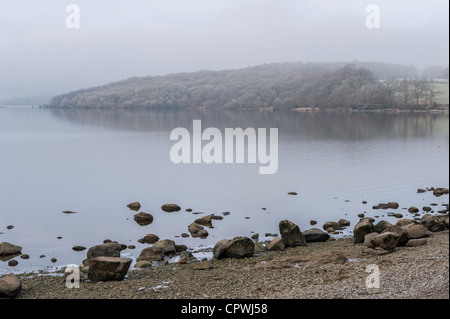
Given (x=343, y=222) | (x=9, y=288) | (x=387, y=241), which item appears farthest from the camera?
(x=343, y=222)

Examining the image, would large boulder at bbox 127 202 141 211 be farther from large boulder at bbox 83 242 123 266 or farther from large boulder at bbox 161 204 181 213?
large boulder at bbox 83 242 123 266

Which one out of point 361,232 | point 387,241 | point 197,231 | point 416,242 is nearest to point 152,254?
point 197,231

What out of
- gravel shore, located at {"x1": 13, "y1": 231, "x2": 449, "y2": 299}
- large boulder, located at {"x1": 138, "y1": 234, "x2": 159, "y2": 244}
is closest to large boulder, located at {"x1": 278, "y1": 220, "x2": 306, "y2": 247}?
gravel shore, located at {"x1": 13, "y1": 231, "x2": 449, "y2": 299}

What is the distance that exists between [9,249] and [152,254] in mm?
6283

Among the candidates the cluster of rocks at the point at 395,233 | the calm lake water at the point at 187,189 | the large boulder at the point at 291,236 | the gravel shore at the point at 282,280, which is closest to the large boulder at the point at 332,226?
the calm lake water at the point at 187,189

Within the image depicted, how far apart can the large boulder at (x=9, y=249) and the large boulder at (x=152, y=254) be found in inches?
218

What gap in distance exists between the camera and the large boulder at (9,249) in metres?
21.4

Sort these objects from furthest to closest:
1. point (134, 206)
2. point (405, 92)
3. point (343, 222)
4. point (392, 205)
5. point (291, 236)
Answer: point (405, 92) < point (134, 206) < point (392, 205) < point (343, 222) < point (291, 236)

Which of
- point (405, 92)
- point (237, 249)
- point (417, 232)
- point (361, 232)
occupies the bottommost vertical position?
point (237, 249)

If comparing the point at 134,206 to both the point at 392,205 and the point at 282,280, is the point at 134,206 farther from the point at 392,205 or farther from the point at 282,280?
the point at 282,280

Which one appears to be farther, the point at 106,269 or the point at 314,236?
the point at 314,236

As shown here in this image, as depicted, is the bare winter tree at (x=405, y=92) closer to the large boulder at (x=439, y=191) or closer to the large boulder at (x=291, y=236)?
the large boulder at (x=439, y=191)

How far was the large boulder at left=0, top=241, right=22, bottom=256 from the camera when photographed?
70.3 feet

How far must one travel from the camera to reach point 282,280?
1580 centimetres
